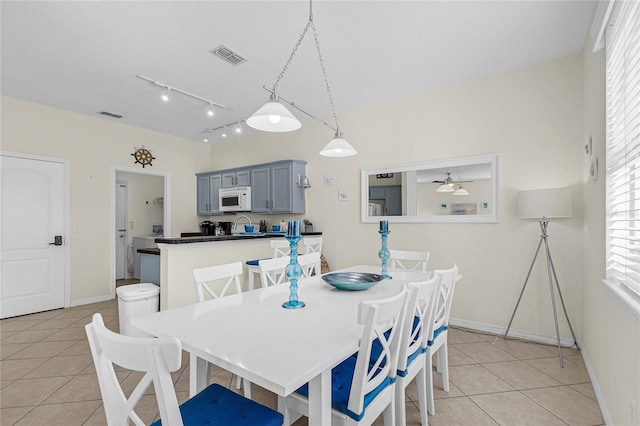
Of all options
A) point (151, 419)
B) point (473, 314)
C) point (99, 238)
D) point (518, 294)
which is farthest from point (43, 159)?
point (518, 294)

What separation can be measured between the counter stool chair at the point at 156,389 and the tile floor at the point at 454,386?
757mm

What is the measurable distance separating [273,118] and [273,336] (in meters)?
1.27

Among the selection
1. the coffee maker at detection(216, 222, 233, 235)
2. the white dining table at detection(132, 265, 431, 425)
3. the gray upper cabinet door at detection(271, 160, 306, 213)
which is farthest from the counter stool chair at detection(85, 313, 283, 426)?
the coffee maker at detection(216, 222, 233, 235)

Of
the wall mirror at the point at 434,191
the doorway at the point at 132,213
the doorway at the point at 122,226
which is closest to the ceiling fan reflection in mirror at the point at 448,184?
the wall mirror at the point at 434,191

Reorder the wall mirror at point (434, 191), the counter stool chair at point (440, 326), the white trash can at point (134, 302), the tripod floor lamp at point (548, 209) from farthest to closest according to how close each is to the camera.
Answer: the wall mirror at point (434, 191) → the white trash can at point (134, 302) → the tripod floor lamp at point (548, 209) → the counter stool chair at point (440, 326)

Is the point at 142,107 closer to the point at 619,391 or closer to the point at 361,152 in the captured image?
the point at 361,152

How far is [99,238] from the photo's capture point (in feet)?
15.0

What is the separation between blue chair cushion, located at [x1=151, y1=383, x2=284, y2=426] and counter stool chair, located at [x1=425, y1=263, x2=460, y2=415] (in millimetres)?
1056

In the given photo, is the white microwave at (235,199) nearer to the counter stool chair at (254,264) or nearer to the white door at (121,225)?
the counter stool chair at (254,264)

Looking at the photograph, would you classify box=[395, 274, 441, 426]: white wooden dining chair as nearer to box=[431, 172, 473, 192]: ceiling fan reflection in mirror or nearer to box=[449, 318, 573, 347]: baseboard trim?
box=[449, 318, 573, 347]: baseboard trim

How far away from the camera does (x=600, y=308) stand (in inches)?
79.2

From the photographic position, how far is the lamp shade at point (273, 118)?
182 centimetres

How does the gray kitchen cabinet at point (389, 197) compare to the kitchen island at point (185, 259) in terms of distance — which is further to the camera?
the gray kitchen cabinet at point (389, 197)

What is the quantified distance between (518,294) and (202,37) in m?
3.79
